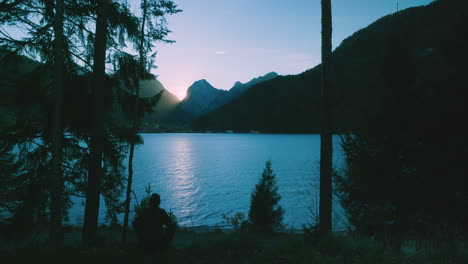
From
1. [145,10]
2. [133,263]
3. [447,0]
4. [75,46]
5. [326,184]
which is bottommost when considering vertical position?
[133,263]

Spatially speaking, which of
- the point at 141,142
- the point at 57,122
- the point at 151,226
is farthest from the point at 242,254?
the point at 57,122

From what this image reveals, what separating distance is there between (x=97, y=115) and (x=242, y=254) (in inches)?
233

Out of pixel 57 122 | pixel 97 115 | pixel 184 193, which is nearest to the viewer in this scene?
pixel 57 122

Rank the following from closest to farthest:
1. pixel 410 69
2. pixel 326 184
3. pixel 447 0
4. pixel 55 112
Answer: pixel 55 112, pixel 326 184, pixel 410 69, pixel 447 0

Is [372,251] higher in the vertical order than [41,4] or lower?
lower

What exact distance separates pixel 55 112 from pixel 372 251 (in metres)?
8.54

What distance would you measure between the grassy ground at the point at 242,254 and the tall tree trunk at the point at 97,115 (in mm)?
1616

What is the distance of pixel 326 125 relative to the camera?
22.6 ft

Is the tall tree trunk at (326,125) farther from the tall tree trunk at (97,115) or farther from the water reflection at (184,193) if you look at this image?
the water reflection at (184,193)

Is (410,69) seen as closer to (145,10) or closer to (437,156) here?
(437,156)

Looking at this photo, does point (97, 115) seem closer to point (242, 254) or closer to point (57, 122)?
point (57, 122)

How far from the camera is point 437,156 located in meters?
10.7

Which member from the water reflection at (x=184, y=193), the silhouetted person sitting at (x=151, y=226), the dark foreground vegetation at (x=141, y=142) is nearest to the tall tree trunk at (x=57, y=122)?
the dark foreground vegetation at (x=141, y=142)

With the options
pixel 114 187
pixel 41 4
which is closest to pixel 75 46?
pixel 41 4
